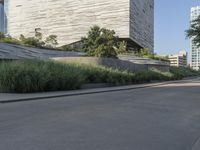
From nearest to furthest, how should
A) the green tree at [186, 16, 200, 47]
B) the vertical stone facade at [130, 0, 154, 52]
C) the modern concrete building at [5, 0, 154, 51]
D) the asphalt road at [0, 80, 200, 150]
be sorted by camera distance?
the asphalt road at [0, 80, 200, 150] < the green tree at [186, 16, 200, 47] < the modern concrete building at [5, 0, 154, 51] < the vertical stone facade at [130, 0, 154, 52]

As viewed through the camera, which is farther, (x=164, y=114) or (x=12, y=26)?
(x=12, y=26)

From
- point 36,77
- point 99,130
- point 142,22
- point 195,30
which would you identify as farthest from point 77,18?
point 99,130

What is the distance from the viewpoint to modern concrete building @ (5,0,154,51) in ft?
322

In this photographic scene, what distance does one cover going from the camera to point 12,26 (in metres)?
120

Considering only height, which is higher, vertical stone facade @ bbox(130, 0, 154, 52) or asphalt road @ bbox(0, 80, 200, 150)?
vertical stone facade @ bbox(130, 0, 154, 52)

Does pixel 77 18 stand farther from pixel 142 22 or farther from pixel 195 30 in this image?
pixel 195 30

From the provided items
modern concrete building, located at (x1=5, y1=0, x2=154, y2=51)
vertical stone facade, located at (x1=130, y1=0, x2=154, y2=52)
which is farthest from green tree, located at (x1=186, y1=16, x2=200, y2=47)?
vertical stone facade, located at (x1=130, y1=0, x2=154, y2=52)

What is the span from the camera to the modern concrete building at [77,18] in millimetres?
98250

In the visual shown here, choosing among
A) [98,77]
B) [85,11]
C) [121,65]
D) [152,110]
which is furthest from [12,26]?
[152,110]

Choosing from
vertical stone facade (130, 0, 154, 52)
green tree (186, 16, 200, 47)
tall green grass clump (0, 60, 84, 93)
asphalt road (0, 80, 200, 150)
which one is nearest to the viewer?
asphalt road (0, 80, 200, 150)

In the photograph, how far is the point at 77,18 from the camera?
347 feet

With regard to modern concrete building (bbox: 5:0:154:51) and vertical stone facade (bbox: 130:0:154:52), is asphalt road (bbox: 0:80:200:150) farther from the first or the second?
vertical stone facade (bbox: 130:0:154:52)

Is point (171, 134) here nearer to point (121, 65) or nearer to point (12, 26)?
point (121, 65)

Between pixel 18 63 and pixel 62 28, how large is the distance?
86128mm
